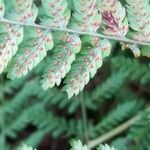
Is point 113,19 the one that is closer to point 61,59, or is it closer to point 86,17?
Answer: point 86,17

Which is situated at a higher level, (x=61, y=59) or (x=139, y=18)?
(x=139, y=18)

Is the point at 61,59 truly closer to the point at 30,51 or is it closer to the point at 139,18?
the point at 30,51

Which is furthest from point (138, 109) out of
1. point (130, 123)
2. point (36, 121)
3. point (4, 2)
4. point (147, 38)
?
point (4, 2)

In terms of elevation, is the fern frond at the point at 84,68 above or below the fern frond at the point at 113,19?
below

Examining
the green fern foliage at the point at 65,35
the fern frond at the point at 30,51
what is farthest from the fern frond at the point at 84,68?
the fern frond at the point at 30,51

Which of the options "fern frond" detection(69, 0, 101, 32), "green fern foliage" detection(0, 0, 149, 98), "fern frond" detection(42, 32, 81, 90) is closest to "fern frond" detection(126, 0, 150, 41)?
"green fern foliage" detection(0, 0, 149, 98)

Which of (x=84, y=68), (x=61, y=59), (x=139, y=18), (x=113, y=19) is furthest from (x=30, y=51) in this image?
(x=139, y=18)

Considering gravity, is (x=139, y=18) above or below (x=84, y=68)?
above

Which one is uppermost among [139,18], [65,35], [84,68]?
[139,18]

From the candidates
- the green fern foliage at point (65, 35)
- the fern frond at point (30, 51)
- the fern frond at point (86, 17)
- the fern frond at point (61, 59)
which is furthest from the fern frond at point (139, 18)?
the fern frond at point (30, 51)

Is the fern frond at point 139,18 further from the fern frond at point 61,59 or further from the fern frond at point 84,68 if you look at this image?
the fern frond at point 61,59

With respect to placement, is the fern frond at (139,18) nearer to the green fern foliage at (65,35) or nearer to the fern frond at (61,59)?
the green fern foliage at (65,35)

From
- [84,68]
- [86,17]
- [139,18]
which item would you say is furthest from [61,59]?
[139,18]

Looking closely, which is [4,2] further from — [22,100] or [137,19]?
[22,100]
